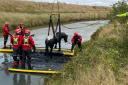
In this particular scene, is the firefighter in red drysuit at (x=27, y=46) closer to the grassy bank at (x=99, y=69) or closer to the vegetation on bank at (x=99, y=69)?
the vegetation on bank at (x=99, y=69)

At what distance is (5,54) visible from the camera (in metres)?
24.5

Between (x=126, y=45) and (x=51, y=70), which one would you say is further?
(x=51, y=70)

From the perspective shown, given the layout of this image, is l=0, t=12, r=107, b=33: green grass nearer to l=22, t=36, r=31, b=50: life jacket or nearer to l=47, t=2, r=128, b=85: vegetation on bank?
l=22, t=36, r=31, b=50: life jacket

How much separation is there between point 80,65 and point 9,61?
8.46 m

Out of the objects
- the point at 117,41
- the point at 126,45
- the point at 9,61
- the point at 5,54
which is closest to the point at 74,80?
the point at 126,45

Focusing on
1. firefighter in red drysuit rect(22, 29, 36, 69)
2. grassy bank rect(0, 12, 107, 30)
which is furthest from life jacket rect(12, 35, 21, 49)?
grassy bank rect(0, 12, 107, 30)

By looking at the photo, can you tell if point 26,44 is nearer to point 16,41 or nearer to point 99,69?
point 16,41

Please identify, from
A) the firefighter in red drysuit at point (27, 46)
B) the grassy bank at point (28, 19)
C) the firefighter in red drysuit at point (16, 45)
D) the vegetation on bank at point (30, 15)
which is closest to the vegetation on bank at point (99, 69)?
the firefighter in red drysuit at point (27, 46)

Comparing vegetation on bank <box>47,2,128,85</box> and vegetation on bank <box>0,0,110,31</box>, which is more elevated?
vegetation on bank <box>47,2,128,85</box>

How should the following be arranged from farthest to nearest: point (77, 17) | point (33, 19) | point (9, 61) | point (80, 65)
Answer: point (77, 17) → point (33, 19) → point (9, 61) → point (80, 65)

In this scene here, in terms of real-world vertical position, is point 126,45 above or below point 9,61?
above

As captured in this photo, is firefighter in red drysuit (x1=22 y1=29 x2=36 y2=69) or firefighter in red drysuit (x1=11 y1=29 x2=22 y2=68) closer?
firefighter in red drysuit (x1=22 y1=29 x2=36 y2=69)

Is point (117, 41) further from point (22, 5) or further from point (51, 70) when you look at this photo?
Answer: point (22, 5)

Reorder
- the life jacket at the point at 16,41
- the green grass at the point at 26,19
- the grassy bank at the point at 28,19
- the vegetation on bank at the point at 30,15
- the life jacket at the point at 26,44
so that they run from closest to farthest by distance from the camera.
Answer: the life jacket at the point at 26,44
the life jacket at the point at 16,41
the green grass at the point at 26,19
the grassy bank at the point at 28,19
the vegetation on bank at the point at 30,15
